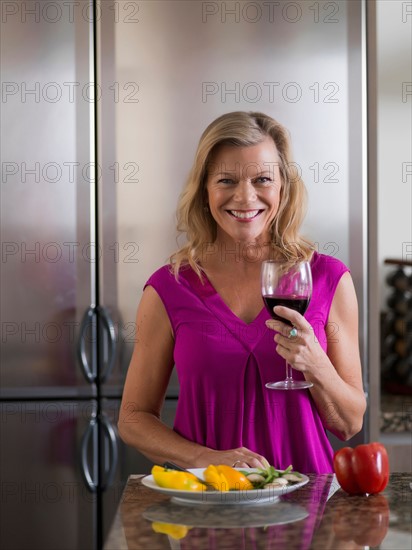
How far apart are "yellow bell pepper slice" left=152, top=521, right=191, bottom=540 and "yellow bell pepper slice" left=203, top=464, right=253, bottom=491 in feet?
0.39

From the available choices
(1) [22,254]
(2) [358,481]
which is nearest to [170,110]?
(1) [22,254]

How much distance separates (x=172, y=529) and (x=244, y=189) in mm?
861

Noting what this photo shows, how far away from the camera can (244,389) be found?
69.8 inches

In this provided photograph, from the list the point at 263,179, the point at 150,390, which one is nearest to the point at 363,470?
the point at 150,390

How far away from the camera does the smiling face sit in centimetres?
182

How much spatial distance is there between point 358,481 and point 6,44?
169 cm

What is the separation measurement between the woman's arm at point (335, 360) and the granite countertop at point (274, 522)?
0.29m

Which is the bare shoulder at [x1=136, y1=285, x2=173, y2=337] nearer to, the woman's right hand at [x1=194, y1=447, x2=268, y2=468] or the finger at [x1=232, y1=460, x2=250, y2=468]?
the woman's right hand at [x1=194, y1=447, x2=268, y2=468]

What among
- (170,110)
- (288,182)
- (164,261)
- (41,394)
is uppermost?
(170,110)

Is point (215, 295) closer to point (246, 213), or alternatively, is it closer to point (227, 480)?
point (246, 213)

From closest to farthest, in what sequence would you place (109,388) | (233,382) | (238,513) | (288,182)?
(238,513) → (233,382) → (288,182) → (109,388)

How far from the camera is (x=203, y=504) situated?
1.25 metres

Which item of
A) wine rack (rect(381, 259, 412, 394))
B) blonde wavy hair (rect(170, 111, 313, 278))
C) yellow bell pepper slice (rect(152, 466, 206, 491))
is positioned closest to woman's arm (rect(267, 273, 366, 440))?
blonde wavy hair (rect(170, 111, 313, 278))

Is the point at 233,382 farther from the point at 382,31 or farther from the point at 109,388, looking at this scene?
the point at 382,31
